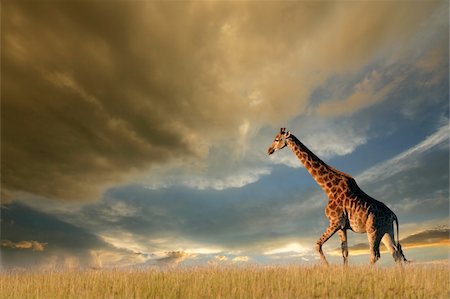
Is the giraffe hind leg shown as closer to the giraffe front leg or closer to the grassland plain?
the giraffe front leg

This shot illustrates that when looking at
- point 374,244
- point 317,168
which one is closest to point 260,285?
point 374,244

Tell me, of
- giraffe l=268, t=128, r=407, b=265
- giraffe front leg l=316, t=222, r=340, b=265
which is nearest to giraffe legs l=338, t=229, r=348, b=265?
giraffe l=268, t=128, r=407, b=265

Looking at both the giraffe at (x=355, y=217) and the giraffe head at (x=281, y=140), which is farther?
the giraffe head at (x=281, y=140)

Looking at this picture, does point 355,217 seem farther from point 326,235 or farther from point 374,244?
point 326,235

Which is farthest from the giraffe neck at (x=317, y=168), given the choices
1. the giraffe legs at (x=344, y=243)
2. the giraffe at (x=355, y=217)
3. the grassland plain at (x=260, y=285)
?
the grassland plain at (x=260, y=285)

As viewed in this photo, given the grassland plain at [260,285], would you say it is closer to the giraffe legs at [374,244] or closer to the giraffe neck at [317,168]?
the giraffe legs at [374,244]

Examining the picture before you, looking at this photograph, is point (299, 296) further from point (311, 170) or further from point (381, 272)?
point (311, 170)

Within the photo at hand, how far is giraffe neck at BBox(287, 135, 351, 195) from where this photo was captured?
22.2m

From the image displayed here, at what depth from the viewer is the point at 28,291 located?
16.2 m

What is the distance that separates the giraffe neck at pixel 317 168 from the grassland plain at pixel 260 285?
207 inches

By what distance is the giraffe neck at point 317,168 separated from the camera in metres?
22.2

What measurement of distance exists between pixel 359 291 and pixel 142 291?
21.6ft

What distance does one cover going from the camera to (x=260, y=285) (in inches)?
560

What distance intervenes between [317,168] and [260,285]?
10.2m
